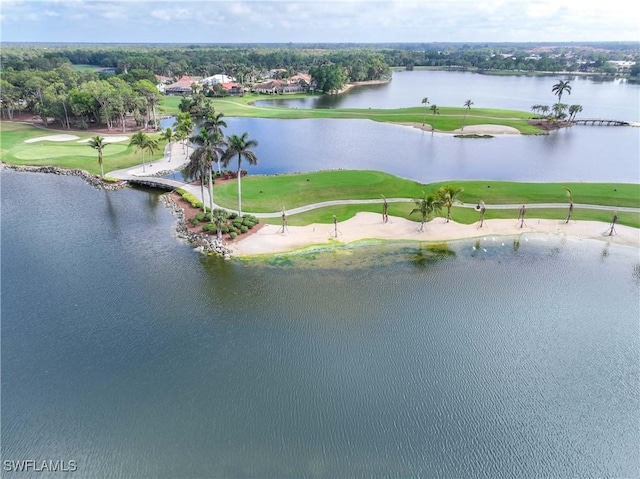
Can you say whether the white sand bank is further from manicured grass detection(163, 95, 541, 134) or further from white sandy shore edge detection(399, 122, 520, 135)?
white sandy shore edge detection(399, 122, 520, 135)

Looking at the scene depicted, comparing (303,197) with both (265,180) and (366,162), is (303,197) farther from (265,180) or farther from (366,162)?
(366,162)

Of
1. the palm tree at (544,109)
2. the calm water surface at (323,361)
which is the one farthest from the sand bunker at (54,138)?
the palm tree at (544,109)

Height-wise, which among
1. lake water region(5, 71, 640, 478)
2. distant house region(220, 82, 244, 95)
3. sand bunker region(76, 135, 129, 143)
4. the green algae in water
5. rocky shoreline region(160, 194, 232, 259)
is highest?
distant house region(220, 82, 244, 95)

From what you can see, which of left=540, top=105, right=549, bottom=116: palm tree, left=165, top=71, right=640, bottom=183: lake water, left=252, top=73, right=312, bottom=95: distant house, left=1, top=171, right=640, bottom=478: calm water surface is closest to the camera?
left=1, top=171, right=640, bottom=478: calm water surface

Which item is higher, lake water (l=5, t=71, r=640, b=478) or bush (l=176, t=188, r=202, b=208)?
bush (l=176, t=188, r=202, b=208)

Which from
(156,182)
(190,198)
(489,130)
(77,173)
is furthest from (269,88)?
(190,198)

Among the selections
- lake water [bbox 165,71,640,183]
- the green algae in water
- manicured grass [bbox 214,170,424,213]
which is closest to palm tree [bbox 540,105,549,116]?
lake water [bbox 165,71,640,183]

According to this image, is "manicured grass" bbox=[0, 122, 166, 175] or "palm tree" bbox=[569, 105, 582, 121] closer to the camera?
"manicured grass" bbox=[0, 122, 166, 175]

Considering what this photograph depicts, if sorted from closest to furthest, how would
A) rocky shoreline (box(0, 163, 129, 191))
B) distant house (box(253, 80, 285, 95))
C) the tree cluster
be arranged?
rocky shoreline (box(0, 163, 129, 191))
the tree cluster
distant house (box(253, 80, 285, 95))
